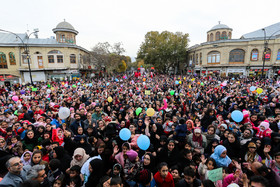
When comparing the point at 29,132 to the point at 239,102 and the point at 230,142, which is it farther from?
the point at 239,102

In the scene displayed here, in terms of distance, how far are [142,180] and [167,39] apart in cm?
3876

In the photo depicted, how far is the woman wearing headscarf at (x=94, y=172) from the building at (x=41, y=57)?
28.4 m

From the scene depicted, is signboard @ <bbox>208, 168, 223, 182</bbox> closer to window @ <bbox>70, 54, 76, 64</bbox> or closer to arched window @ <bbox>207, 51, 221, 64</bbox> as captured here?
window @ <bbox>70, 54, 76, 64</bbox>

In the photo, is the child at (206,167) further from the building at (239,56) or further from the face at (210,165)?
the building at (239,56)

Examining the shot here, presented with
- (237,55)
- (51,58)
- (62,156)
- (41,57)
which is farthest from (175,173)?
(237,55)

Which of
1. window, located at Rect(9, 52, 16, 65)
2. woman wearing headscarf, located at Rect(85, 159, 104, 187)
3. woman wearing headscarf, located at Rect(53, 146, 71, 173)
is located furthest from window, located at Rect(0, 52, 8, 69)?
woman wearing headscarf, located at Rect(85, 159, 104, 187)

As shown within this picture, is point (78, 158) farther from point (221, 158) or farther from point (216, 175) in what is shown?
point (221, 158)

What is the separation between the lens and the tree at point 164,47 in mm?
35844

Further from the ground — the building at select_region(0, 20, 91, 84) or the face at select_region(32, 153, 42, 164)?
the building at select_region(0, 20, 91, 84)

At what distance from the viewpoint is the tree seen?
35.8 metres

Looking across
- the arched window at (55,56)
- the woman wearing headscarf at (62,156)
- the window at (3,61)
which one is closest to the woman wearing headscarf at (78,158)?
the woman wearing headscarf at (62,156)

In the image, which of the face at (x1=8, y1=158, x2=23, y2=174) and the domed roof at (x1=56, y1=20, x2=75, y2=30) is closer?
the face at (x1=8, y1=158, x2=23, y2=174)

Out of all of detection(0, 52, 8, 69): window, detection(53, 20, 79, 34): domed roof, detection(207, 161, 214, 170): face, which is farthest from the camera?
detection(53, 20, 79, 34): domed roof

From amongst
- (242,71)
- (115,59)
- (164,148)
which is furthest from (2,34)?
(242,71)
